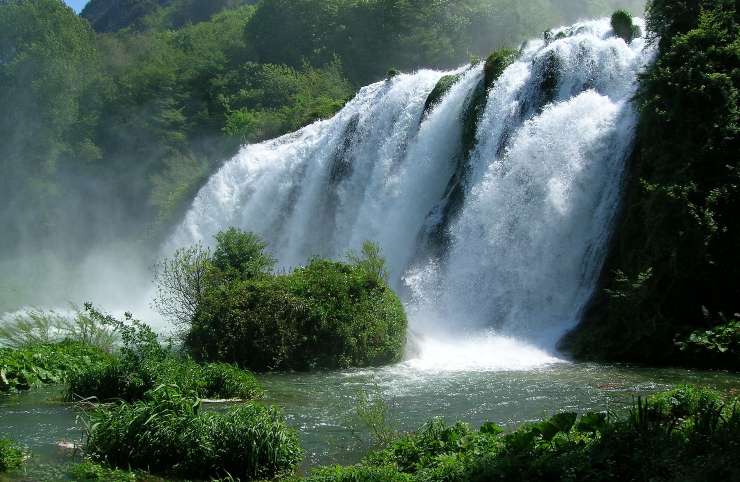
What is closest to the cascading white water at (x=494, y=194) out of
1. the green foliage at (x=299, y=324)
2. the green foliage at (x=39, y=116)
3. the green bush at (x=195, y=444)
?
the green foliage at (x=299, y=324)

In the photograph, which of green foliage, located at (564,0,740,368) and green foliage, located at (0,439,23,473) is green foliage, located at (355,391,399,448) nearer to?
green foliage, located at (0,439,23,473)

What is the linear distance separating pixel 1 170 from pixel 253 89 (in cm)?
2125

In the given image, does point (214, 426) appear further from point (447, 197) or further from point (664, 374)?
point (447, 197)

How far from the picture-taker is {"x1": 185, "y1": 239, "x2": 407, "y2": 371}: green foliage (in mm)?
18797

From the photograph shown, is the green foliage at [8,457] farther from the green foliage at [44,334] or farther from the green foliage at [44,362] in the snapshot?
the green foliage at [44,334]

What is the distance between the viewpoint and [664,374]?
15633 mm

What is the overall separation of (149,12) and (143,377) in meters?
112

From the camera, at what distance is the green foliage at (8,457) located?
361 inches

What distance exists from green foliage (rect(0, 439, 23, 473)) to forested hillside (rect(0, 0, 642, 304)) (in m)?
39.8

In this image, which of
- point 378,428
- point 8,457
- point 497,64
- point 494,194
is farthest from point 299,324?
point 497,64

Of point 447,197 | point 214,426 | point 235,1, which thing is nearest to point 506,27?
point 447,197

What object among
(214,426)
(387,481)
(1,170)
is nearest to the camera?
(387,481)

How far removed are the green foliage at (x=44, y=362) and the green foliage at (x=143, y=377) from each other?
1.33m

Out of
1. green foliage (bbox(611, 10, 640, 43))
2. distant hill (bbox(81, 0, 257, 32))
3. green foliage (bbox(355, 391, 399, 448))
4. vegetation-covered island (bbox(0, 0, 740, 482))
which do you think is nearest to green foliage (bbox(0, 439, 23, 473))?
vegetation-covered island (bbox(0, 0, 740, 482))
